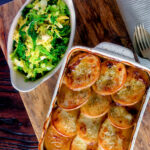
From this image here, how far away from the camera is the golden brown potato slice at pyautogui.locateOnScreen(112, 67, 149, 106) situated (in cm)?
110

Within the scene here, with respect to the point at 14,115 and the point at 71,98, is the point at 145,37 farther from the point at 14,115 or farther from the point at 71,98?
the point at 14,115

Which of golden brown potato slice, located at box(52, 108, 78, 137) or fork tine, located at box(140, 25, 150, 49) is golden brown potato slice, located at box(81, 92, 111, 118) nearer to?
golden brown potato slice, located at box(52, 108, 78, 137)

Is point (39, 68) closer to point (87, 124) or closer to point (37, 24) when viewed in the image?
point (37, 24)

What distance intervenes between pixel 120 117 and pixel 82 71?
0.32m

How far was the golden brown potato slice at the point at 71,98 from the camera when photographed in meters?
1.12

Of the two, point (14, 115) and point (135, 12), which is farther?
point (14, 115)

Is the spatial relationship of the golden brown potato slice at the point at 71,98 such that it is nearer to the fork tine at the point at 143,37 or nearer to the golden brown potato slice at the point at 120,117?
the golden brown potato slice at the point at 120,117

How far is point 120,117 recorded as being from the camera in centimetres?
112

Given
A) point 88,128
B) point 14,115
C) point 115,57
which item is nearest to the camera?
point 115,57

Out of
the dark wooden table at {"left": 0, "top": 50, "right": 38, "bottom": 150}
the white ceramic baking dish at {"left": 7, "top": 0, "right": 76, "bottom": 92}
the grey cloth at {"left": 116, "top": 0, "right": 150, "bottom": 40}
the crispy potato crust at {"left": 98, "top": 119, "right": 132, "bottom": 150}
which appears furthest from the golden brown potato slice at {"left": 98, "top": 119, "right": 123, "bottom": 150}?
the dark wooden table at {"left": 0, "top": 50, "right": 38, "bottom": 150}

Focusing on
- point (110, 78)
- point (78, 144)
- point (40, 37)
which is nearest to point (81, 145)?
point (78, 144)

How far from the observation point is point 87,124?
116 cm

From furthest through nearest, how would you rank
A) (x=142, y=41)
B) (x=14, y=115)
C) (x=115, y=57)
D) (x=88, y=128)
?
Answer: (x=14, y=115) → (x=142, y=41) → (x=88, y=128) → (x=115, y=57)

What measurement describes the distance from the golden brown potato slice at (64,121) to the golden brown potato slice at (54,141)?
4cm
